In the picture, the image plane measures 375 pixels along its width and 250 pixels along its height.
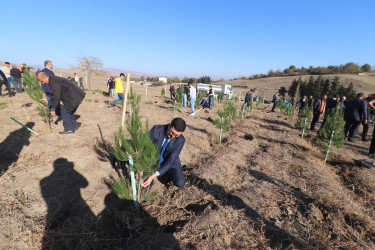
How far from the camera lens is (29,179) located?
2822 millimetres

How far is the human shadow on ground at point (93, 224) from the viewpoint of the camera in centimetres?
197

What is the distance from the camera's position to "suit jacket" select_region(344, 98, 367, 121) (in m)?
5.38

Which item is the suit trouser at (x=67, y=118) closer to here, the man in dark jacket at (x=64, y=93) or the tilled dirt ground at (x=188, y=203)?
the man in dark jacket at (x=64, y=93)

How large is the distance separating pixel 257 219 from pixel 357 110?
222 inches

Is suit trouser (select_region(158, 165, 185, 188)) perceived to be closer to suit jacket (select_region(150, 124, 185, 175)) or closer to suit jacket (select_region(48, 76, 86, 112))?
suit jacket (select_region(150, 124, 185, 175))

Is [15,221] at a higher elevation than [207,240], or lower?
higher

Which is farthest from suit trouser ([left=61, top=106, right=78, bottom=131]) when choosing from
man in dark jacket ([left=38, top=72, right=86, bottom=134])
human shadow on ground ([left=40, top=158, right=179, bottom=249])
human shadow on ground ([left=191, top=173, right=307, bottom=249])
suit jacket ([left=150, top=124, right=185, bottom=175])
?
human shadow on ground ([left=191, top=173, right=307, bottom=249])

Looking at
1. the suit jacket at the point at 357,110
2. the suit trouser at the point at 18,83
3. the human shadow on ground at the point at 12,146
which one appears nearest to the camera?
the human shadow on ground at the point at 12,146

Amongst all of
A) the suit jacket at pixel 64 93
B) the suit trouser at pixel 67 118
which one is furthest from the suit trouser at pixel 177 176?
the suit trouser at pixel 67 118

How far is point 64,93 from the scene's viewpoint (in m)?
4.22

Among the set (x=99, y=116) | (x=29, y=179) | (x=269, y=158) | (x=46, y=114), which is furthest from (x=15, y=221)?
(x=99, y=116)

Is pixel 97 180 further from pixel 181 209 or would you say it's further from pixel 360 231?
pixel 360 231

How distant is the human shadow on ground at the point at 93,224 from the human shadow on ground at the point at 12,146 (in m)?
1.29

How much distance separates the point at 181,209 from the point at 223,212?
63 centimetres
